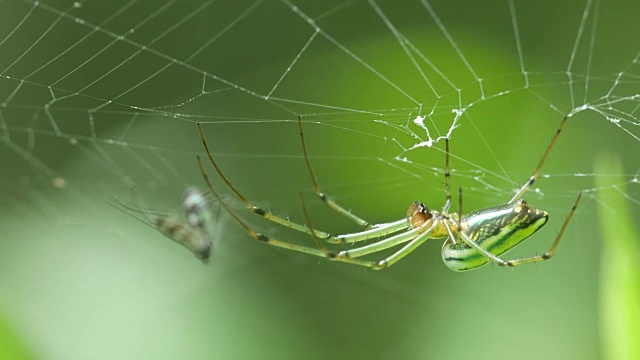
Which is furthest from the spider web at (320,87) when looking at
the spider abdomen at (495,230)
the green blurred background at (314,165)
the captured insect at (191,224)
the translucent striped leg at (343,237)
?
the spider abdomen at (495,230)

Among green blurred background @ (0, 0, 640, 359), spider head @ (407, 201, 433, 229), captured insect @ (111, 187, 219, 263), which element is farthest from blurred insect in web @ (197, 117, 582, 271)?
captured insect @ (111, 187, 219, 263)

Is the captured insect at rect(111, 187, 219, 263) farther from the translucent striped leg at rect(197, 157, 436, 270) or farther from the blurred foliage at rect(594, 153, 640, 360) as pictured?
the blurred foliage at rect(594, 153, 640, 360)

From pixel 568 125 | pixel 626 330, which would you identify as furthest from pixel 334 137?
pixel 626 330

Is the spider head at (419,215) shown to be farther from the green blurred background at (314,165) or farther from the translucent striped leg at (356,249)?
the green blurred background at (314,165)

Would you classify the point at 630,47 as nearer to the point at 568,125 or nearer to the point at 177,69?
the point at 568,125

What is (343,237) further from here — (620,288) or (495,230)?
(620,288)

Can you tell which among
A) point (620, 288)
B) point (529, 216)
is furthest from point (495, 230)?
point (620, 288)
